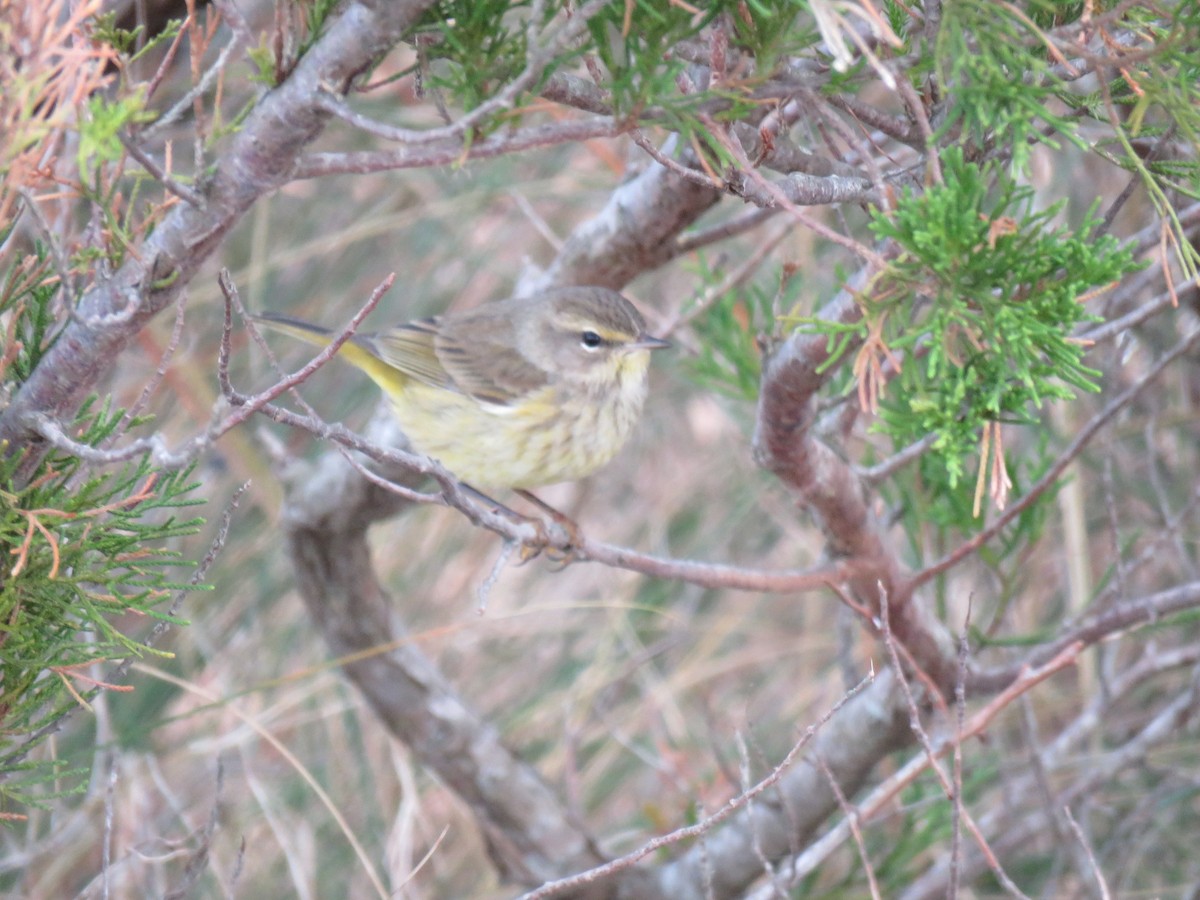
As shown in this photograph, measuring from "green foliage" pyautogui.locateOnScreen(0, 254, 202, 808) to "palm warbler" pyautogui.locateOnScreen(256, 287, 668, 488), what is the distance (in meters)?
1.71

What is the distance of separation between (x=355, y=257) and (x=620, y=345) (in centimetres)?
221

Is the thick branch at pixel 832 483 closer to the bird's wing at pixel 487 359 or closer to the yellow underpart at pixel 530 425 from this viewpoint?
the yellow underpart at pixel 530 425

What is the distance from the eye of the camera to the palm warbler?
3.46 m

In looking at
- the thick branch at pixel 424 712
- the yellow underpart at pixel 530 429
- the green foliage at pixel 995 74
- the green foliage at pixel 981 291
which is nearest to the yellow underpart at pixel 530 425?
the yellow underpart at pixel 530 429

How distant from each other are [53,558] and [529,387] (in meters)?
2.14

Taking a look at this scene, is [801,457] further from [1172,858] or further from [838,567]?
[1172,858]

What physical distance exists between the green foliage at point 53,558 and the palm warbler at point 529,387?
171 cm

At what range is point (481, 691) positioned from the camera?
555cm

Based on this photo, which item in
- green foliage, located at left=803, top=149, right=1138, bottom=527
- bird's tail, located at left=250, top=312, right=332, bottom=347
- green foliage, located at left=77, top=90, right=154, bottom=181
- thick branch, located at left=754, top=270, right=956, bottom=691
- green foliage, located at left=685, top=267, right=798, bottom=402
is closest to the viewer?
green foliage, located at left=77, top=90, right=154, bottom=181

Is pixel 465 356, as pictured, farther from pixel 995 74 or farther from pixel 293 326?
pixel 995 74

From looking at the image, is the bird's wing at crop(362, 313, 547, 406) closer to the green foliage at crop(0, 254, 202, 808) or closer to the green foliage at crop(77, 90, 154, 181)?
the green foliage at crop(0, 254, 202, 808)

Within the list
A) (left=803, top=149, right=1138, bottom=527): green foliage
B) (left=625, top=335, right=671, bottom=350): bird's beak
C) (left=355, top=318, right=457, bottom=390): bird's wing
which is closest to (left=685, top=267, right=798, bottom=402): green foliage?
(left=625, top=335, right=671, bottom=350): bird's beak

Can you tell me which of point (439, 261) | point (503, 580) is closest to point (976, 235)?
point (439, 261)

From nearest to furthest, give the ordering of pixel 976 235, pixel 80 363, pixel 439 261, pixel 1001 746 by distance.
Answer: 1. pixel 976 235
2. pixel 80 363
3. pixel 1001 746
4. pixel 439 261
